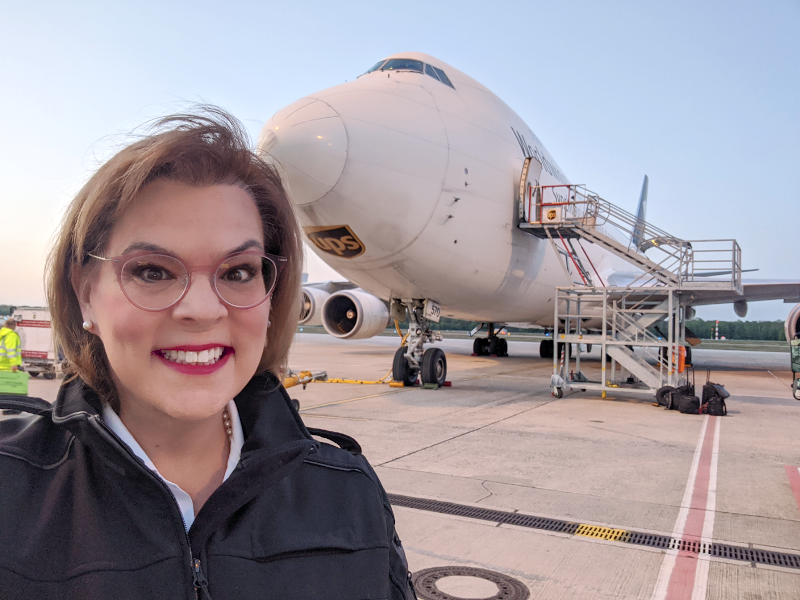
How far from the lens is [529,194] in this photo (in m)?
9.97

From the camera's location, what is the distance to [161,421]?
3.74 feet

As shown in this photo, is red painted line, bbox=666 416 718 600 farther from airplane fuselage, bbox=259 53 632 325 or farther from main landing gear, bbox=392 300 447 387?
main landing gear, bbox=392 300 447 387

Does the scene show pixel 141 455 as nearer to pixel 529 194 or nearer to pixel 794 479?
pixel 794 479

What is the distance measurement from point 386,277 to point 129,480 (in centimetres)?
816

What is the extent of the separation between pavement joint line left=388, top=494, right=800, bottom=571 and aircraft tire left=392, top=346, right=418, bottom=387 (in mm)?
6772

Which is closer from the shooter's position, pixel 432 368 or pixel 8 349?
pixel 8 349

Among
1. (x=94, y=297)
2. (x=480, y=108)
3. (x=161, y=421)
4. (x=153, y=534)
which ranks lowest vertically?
(x=153, y=534)

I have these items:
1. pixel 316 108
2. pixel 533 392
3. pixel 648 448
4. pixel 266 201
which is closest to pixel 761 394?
pixel 533 392

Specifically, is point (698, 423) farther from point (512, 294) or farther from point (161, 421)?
point (161, 421)

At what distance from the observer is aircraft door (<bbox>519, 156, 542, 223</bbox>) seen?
32.4 ft

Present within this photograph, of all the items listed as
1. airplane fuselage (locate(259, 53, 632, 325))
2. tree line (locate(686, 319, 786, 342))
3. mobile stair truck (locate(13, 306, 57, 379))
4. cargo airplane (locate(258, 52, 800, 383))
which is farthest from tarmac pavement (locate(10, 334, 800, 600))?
tree line (locate(686, 319, 786, 342))

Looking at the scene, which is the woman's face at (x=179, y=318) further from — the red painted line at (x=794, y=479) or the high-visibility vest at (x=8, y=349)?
the high-visibility vest at (x=8, y=349)

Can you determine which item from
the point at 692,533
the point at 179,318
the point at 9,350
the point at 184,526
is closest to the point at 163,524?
the point at 184,526

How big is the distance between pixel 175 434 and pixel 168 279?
30 centimetres
